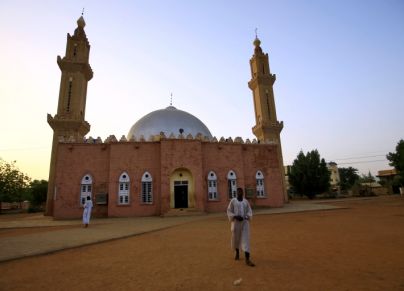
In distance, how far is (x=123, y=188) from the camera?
18281 millimetres

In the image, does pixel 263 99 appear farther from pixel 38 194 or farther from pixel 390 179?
pixel 390 179

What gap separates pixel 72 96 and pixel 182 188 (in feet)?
44.5

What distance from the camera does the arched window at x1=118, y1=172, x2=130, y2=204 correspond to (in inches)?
715

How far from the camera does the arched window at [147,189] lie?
60.6 ft

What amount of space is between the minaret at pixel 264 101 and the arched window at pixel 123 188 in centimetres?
1513

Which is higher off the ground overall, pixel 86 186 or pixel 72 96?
pixel 72 96

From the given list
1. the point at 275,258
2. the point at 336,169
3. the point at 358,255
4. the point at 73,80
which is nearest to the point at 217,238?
the point at 275,258

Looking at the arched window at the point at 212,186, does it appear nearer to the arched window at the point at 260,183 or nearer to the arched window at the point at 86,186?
the arched window at the point at 260,183

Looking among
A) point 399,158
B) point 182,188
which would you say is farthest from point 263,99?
point 399,158

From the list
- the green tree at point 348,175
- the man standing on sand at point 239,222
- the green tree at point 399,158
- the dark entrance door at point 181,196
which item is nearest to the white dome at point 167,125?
the dark entrance door at point 181,196

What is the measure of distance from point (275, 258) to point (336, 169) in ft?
253

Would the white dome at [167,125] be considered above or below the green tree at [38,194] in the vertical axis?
above

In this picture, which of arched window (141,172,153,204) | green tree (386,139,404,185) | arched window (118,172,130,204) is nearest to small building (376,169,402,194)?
green tree (386,139,404,185)

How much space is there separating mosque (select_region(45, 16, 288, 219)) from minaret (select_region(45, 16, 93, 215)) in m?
0.08
